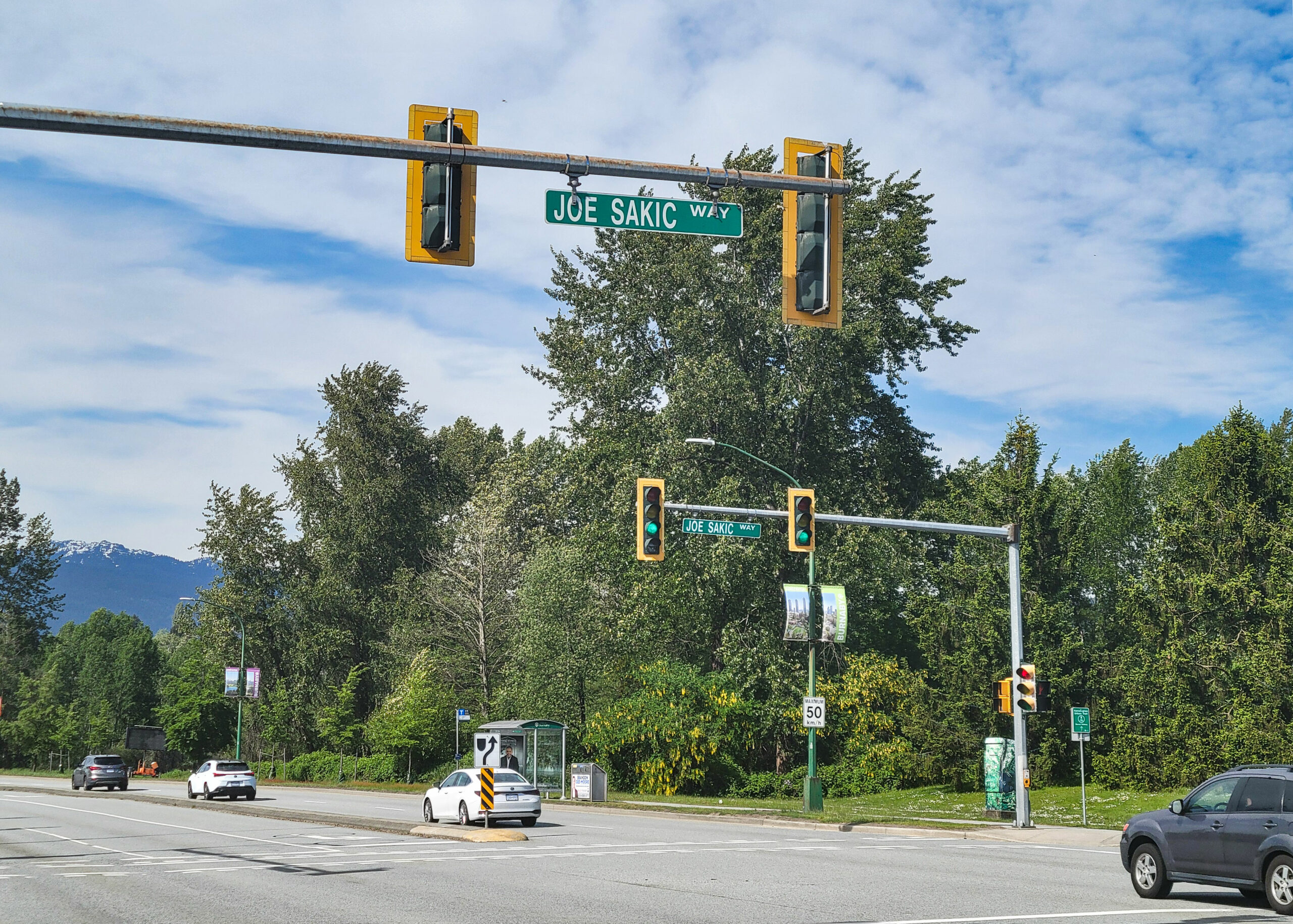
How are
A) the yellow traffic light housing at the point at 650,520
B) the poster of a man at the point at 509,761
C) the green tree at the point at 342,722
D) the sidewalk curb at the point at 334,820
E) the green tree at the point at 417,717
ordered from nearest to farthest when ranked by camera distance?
the yellow traffic light housing at the point at 650,520 → the sidewalk curb at the point at 334,820 → the poster of a man at the point at 509,761 → the green tree at the point at 417,717 → the green tree at the point at 342,722

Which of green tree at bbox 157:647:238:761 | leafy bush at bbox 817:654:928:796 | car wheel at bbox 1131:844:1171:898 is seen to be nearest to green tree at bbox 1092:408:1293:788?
leafy bush at bbox 817:654:928:796

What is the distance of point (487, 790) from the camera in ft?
87.7

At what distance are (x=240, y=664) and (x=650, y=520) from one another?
58347mm

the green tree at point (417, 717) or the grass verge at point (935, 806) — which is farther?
the green tree at point (417, 717)

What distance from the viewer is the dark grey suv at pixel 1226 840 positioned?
1309 cm

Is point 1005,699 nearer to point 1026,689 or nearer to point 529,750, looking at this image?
point 1026,689

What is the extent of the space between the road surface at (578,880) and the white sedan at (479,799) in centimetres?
76

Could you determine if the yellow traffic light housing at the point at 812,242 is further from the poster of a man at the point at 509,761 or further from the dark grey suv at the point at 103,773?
the dark grey suv at the point at 103,773

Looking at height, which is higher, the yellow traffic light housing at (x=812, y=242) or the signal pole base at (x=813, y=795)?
the yellow traffic light housing at (x=812, y=242)

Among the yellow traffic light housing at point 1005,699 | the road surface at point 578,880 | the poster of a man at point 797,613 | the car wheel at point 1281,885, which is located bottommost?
the road surface at point 578,880

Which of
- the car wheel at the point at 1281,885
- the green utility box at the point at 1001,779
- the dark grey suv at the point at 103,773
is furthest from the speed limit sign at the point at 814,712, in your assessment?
the dark grey suv at the point at 103,773

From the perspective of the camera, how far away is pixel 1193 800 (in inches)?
568

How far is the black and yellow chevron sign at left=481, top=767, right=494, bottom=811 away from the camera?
26.6 meters

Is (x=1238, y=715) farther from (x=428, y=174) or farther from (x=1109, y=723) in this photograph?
(x=428, y=174)
